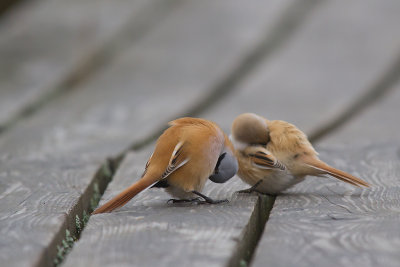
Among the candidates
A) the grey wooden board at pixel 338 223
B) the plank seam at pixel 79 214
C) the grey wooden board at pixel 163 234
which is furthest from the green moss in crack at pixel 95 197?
the grey wooden board at pixel 338 223

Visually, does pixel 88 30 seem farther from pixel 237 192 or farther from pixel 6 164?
pixel 237 192

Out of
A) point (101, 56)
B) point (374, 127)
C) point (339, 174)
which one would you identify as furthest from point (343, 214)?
point (101, 56)

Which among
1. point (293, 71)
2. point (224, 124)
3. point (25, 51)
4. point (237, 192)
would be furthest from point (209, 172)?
point (25, 51)

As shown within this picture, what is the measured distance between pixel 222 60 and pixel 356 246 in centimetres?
458

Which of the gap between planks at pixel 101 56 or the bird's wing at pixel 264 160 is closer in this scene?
the bird's wing at pixel 264 160

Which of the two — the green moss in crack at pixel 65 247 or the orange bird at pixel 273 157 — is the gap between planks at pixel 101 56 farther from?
the green moss in crack at pixel 65 247

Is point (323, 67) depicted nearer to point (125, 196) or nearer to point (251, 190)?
point (251, 190)

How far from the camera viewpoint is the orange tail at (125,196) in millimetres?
2768

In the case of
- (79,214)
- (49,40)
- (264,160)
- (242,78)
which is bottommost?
(242,78)

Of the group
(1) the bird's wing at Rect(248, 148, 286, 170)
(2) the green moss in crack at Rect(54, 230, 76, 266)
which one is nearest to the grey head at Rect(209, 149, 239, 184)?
(1) the bird's wing at Rect(248, 148, 286, 170)

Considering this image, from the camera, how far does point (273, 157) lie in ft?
10.9

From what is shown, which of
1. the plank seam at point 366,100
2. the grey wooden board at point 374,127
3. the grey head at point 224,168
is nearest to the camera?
the grey head at point 224,168

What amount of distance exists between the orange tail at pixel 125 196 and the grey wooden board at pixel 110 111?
161mm

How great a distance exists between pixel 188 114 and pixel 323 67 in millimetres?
1862
